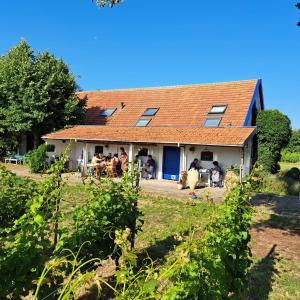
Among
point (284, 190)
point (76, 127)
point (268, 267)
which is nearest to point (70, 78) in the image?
point (76, 127)

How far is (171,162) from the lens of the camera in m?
20.1

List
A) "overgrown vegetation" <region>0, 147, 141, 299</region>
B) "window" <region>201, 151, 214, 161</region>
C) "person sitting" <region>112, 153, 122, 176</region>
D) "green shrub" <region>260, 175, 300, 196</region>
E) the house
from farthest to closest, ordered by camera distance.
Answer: "person sitting" <region>112, 153, 122, 176</region> → "window" <region>201, 151, 214, 161</region> → the house → "green shrub" <region>260, 175, 300, 196</region> → "overgrown vegetation" <region>0, 147, 141, 299</region>

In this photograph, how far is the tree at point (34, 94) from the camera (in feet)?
74.2

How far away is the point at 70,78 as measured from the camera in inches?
976

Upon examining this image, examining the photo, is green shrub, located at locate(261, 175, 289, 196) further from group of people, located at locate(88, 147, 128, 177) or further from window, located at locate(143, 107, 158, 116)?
window, located at locate(143, 107, 158, 116)

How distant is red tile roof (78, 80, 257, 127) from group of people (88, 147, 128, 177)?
3.43 meters

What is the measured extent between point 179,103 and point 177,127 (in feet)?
11.1

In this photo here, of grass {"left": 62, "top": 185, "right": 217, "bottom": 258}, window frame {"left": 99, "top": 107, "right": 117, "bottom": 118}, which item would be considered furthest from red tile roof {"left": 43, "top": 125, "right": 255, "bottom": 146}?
grass {"left": 62, "top": 185, "right": 217, "bottom": 258}

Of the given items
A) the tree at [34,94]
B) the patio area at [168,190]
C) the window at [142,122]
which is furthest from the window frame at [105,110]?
the patio area at [168,190]

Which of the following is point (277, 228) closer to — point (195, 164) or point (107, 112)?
point (195, 164)

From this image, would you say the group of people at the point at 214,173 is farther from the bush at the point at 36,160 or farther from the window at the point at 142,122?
the bush at the point at 36,160

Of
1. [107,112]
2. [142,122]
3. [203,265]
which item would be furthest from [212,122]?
[203,265]

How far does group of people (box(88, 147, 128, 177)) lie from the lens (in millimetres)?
18673

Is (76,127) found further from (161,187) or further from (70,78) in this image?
(161,187)
